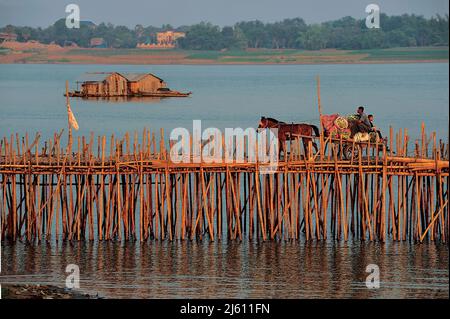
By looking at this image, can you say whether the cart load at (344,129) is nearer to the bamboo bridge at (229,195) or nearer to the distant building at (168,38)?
the bamboo bridge at (229,195)

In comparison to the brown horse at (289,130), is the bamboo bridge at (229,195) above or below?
below

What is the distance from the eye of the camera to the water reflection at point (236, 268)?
34.4 meters

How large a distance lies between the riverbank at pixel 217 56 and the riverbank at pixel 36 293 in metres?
145

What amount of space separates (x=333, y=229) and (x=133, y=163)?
5724 mm

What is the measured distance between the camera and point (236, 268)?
36.6 meters

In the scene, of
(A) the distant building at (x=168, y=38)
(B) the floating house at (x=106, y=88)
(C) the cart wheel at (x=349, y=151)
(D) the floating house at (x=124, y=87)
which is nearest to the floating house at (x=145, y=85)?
(D) the floating house at (x=124, y=87)

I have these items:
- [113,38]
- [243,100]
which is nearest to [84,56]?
[113,38]

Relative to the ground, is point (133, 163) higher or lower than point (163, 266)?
higher

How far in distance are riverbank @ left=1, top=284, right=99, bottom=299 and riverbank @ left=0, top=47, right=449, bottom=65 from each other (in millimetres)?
145323

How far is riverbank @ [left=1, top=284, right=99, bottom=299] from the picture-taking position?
3120 centimetres

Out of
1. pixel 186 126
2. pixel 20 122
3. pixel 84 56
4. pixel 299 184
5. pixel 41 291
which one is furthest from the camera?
pixel 84 56
